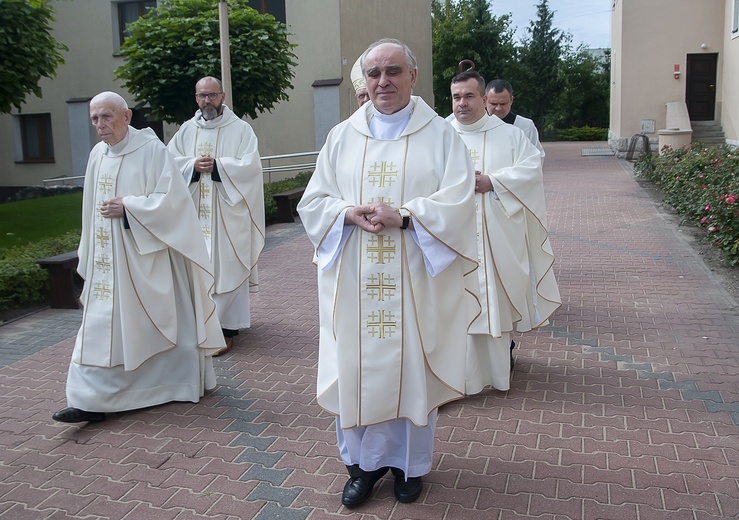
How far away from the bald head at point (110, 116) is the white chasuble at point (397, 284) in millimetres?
1860

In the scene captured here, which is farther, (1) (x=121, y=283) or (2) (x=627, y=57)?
(2) (x=627, y=57)

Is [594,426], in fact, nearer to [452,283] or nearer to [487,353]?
[487,353]

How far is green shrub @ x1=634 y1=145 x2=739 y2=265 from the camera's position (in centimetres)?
915

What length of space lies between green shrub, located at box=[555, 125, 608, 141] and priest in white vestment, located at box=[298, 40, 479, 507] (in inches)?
1581

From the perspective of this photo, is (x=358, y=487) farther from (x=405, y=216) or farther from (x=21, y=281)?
(x=21, y=281)

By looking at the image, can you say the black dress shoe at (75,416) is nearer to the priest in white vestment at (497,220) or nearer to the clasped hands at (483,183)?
the priest in white vestment at (497,220)

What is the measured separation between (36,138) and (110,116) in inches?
825

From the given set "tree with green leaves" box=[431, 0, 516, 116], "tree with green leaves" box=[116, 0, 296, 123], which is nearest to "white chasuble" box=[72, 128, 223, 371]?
"tree with green leaves" box=[116, 0, 296, 123]

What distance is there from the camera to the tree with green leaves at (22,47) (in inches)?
441

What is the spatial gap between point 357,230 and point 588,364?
2.91 m

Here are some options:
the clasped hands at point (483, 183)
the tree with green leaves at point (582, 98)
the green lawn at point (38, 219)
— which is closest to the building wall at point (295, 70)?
the green lawn at point (38, 219)

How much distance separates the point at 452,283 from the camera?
12.5 feet

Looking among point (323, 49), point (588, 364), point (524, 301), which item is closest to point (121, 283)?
point (524, 301)

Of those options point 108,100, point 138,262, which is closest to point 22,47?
point 108,100
